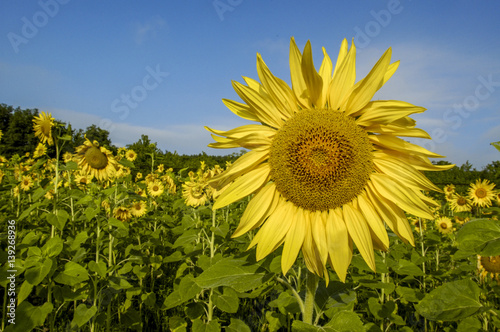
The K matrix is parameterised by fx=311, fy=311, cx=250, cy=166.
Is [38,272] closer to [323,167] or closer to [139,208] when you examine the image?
[323,167]

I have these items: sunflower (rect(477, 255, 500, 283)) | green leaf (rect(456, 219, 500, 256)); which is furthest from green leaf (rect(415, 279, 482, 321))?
sunflower (rect(477, 255, 500, 283))

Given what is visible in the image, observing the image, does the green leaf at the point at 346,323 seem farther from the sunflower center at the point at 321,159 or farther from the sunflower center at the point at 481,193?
the sunflower center at the point at 481,193

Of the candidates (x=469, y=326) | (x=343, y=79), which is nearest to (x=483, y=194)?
(x=469, y=326)

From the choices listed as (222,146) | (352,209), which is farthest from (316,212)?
(222,146)

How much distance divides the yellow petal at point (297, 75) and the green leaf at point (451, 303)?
122 centimetres

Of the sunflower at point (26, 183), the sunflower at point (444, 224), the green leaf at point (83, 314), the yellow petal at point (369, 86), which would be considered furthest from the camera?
the sunflower at point (26, 183)

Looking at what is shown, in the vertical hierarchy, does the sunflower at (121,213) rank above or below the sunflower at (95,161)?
below

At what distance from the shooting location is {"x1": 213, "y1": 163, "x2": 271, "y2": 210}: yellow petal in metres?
1.58

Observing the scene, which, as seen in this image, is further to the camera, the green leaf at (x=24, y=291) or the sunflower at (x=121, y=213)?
the sunflower at (x=121, y=213)

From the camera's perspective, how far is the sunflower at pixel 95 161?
6.32 meters

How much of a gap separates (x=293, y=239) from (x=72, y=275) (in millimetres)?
2309

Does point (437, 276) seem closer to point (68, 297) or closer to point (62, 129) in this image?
point (68, 297)

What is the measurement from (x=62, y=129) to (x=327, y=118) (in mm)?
4303

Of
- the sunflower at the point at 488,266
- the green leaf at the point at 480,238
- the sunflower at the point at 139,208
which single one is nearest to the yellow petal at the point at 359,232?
the green leaf at the point at 480,238
